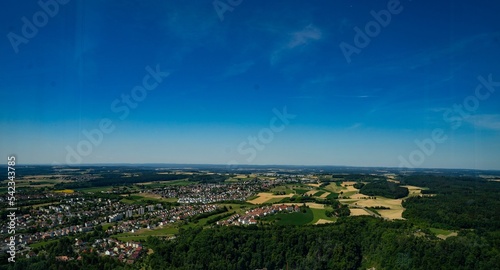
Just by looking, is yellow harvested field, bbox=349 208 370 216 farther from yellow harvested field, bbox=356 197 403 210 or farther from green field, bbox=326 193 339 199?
green field, bbox=326 193 339 199

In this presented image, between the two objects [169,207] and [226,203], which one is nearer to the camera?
[169,207]

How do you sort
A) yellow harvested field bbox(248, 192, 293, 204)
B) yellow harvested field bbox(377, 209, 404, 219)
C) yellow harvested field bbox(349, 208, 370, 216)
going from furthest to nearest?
yellow harvested field bbox(248, 192, 293, 204), yellow harvested field bbox(349, 208, 370, 216), yellow harvested field bbox(377, 209, 404, 219)

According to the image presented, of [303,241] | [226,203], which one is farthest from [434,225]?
[226,203]

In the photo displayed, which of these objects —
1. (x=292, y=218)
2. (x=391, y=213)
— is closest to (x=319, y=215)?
(x=292, y=218)

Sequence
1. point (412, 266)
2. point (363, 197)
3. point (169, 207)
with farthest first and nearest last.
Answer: point (363, 197) < point (169, 207) < point (412, 266)

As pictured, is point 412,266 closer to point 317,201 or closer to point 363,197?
point 317,201

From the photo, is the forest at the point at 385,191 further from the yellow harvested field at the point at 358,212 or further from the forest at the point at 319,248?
the forest at the point at 319,248

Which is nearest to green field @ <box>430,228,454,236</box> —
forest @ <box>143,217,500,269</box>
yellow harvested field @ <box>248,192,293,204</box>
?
forest @ <box>143,217,500,269</box>

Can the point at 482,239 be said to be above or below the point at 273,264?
above
